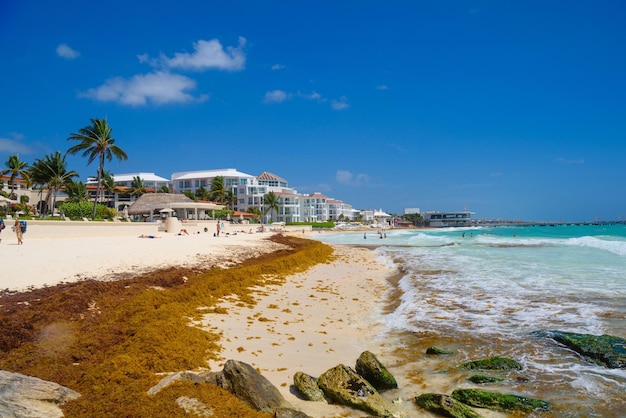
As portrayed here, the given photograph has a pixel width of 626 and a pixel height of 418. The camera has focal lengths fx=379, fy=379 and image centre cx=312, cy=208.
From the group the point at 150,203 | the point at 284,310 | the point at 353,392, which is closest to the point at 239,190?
the point at 150,203

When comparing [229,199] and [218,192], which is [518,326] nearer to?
[218,192]

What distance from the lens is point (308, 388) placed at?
15.9 feet

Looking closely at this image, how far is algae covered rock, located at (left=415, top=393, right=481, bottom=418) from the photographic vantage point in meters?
4.41

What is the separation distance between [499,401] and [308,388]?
→ 2379 millimetres

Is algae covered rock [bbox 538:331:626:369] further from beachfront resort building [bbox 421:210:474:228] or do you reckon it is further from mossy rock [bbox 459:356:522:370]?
beachfront resort building [bbox 421:210:474:228]

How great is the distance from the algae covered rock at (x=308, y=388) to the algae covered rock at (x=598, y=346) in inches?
183

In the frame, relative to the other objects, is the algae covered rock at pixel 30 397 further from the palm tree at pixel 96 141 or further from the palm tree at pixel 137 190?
the palm tree at pixel 137 190

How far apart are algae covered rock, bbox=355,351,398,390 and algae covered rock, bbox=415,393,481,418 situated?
0.59 m

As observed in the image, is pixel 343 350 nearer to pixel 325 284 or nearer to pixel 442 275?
pixel 325 284

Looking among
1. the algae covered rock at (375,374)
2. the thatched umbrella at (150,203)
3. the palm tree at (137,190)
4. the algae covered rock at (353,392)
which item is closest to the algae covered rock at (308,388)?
the algae covered rock at (353,392)

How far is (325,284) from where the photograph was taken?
47.0 feet

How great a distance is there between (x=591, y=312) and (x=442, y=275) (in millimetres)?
7180

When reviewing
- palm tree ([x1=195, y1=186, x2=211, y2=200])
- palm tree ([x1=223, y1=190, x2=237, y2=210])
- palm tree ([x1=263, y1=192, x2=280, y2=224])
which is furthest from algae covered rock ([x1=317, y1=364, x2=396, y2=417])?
palm tree ([x1=223, y1=190, x2=237, y2=210])

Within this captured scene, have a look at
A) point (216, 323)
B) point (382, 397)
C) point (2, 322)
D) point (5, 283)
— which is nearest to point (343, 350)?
point (382, 397)
